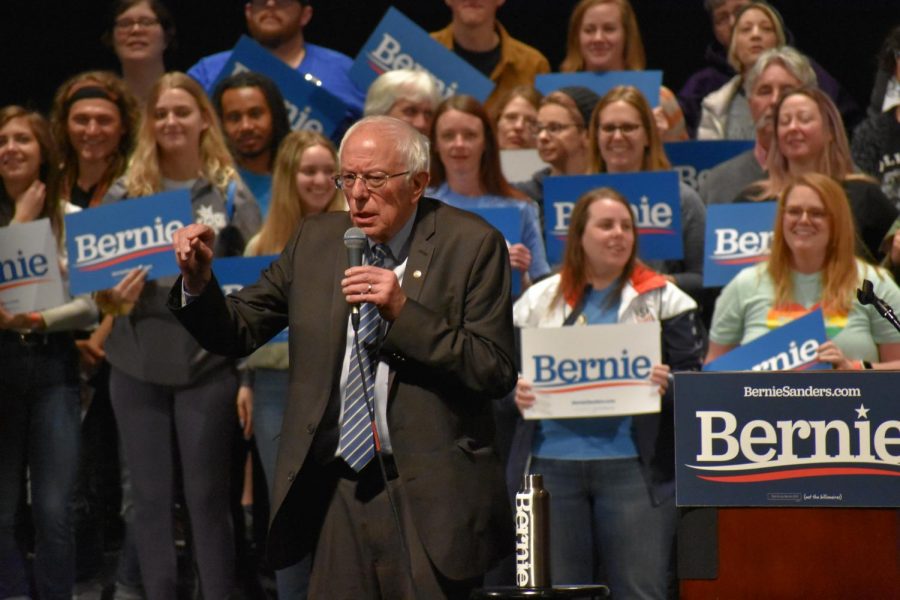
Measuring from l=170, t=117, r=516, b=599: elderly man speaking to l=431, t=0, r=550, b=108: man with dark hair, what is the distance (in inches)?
150

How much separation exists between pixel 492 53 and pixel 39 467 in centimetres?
311

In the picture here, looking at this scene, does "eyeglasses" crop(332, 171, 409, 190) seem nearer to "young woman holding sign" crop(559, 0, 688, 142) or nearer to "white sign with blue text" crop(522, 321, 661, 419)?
"white sign with blue text" crop(522, 321, 661, 419)

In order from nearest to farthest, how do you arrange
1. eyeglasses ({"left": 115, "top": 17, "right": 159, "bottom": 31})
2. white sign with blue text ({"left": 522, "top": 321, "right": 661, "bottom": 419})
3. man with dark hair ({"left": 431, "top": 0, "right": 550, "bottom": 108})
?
white sign with blue text ({"left": 522, "top": 321, "right": 661, "bottom": 419}), eyeglasses ({"left": 115, "top": 17, "right": 159, "bottom": 31}), man with dark hair ({"left": 431, "top": 0, "right": 550, "bottom": 108})

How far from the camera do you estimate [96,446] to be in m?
6.05

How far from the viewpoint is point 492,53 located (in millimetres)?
7273

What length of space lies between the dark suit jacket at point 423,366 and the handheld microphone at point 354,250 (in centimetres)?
8

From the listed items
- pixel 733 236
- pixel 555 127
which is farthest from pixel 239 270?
pixel 733 236

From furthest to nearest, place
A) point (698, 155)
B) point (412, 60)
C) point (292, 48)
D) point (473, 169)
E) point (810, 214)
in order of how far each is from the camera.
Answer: point (292, 48), point (412, 60), point (698, 155), point (473, 169), point (810, 214)

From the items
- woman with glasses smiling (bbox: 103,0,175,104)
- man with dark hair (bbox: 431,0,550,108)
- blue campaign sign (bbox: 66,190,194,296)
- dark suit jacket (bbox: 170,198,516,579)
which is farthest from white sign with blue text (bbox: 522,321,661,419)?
woman with glasses smiling (bbox: 103,0,175,104)

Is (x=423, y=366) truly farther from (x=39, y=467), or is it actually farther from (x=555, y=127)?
(x=555, y=127)

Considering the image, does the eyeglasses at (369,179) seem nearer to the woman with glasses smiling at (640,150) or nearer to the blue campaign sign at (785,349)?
the blue campaign sign at (785,349)

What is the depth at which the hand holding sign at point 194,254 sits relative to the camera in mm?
3297

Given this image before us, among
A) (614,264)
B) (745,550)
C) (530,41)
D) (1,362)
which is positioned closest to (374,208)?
(745,550)

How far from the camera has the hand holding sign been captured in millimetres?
3297
